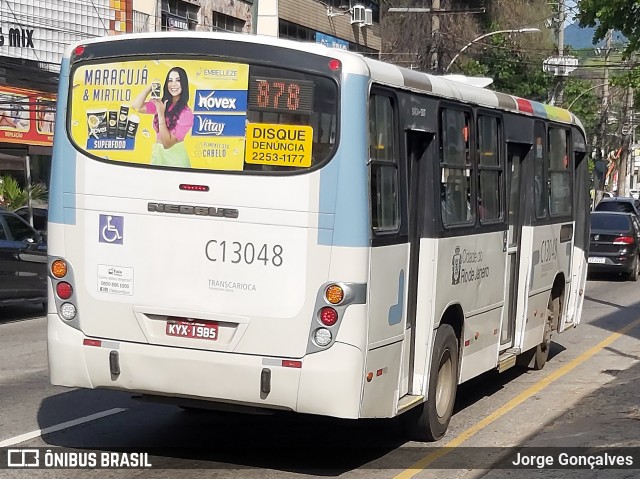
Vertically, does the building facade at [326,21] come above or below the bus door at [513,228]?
above

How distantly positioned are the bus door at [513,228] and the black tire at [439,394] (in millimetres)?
1908

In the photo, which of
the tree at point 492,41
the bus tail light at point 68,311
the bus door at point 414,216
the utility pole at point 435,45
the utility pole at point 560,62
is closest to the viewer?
the bus tail light at point 68,311

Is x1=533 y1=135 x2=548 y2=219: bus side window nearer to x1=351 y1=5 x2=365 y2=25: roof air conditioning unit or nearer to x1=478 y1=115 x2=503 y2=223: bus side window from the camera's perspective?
x1=478 y1=115 x2=503 y2=223: bus side window

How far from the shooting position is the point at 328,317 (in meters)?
7.23

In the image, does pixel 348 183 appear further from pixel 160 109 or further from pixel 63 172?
pixel 63 172

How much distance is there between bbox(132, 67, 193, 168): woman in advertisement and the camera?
7.59 metres

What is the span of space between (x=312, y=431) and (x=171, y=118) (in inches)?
125

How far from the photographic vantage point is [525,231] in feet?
38.6

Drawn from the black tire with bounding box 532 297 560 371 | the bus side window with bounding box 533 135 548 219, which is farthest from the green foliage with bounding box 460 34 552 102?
the bus side window with bounding box 533 135 548 219

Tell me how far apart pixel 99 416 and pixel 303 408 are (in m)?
2.91

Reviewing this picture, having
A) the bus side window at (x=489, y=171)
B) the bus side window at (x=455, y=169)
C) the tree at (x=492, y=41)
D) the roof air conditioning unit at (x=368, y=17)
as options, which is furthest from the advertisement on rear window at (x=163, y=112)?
the tree at (x=492, y=41)

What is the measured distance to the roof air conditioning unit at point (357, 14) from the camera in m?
43.6

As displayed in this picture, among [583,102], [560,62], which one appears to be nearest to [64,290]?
[560,62]

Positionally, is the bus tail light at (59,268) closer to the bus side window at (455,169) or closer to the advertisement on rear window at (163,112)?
the advertisement on rear window at (163,112)
